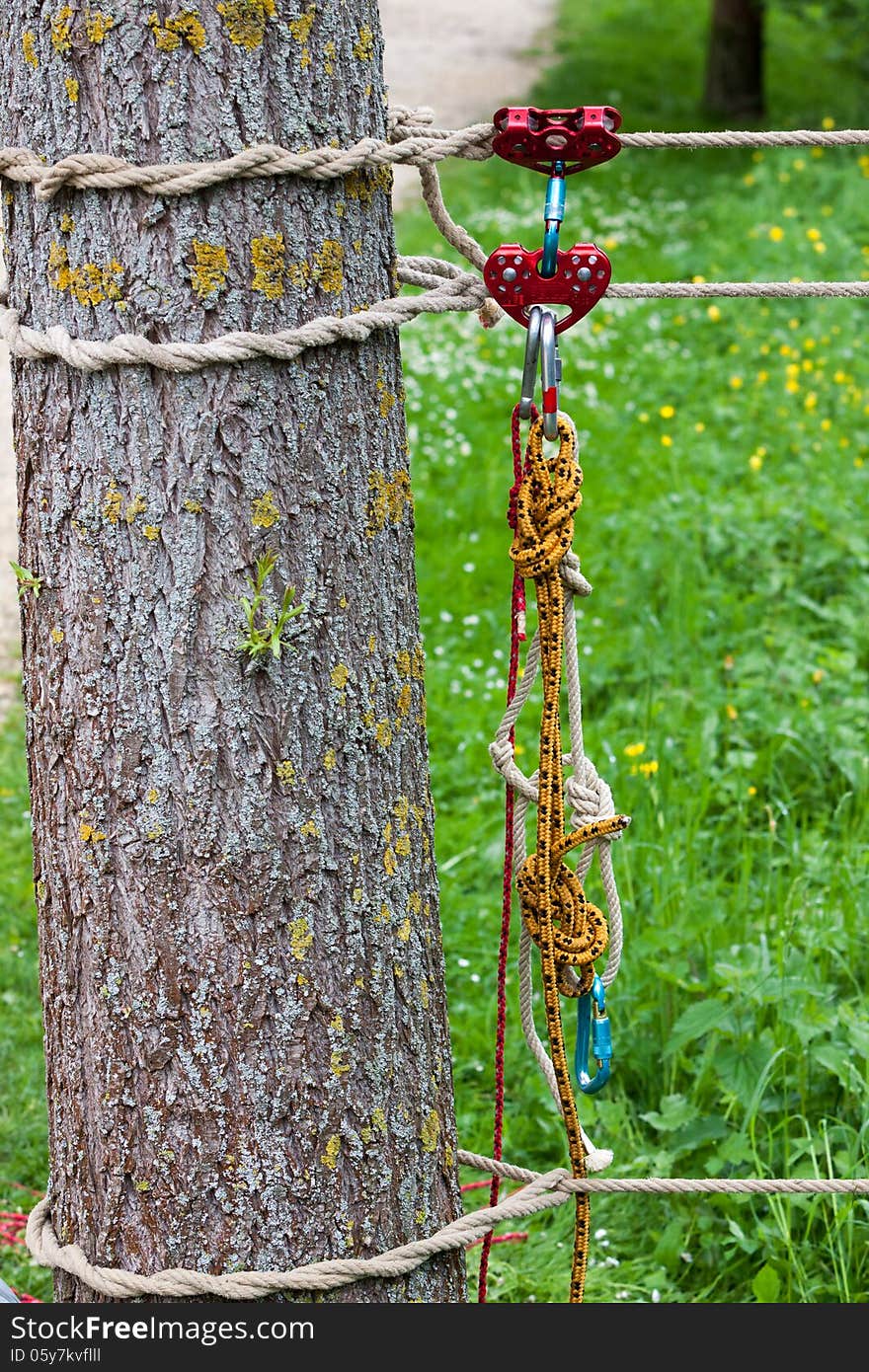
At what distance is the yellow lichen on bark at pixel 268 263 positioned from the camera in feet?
4.95

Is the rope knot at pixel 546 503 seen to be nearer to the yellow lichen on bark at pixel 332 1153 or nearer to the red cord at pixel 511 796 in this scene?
the red cord at pixel 511 796

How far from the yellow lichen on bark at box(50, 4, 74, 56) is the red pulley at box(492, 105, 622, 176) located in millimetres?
473

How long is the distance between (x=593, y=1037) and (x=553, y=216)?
99 cm

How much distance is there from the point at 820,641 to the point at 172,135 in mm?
2954

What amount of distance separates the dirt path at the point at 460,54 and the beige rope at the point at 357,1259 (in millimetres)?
9490

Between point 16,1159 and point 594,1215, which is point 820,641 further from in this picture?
point 16,1159

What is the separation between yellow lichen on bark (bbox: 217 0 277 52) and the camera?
147 centimetres

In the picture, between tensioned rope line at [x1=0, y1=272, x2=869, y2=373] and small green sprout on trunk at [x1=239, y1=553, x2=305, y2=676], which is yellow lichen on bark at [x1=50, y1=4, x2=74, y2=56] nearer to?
tensioned rope line at [x1=0, y1=272, x2=869, y2=373]

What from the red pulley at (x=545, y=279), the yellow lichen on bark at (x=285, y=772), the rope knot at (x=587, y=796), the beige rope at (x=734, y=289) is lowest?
the rope knot at (x=587, y=796)

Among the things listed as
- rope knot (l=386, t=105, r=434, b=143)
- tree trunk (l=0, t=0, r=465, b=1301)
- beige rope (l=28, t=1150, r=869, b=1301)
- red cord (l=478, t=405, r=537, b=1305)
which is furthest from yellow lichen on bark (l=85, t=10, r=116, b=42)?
beige rope (l=28, t=1150, r=869, b=1301)

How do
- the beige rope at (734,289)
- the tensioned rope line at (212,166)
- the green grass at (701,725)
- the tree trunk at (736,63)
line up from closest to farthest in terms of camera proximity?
the tensioned rope line at (212,166)
the beige rope at (734,289)
the green grass at (701,725)
the tree trunk at (736,63)

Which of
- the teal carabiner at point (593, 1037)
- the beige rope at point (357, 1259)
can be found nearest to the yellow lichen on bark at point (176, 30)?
the teal carabiner at point (593, 1037)

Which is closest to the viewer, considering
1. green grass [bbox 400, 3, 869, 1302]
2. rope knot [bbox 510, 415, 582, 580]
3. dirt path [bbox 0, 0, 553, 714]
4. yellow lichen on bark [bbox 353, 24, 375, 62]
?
yellow lichen on bark [bbox 353, 24, 375, 62]

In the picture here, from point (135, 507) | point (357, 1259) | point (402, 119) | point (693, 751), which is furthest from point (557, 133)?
point (693, 751)
